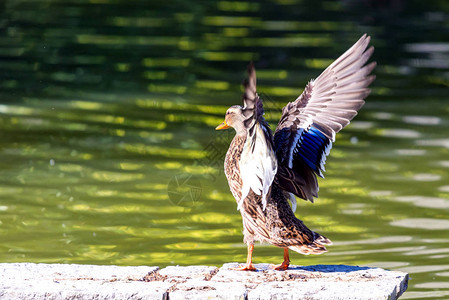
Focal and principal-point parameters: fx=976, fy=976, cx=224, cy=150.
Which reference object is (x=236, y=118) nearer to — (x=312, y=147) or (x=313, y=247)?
(x=312, y=147)

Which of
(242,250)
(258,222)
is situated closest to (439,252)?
(242,250)

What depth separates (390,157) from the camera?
962 cm

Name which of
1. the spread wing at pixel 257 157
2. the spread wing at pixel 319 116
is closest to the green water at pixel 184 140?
the spread wing at pixel 319 116

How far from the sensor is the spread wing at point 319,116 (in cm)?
506

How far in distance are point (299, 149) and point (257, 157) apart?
1.28ft

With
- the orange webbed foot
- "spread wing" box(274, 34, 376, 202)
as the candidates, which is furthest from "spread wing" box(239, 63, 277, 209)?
→ the orange webbed foot

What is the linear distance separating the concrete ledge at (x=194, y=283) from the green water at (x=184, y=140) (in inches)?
63.7

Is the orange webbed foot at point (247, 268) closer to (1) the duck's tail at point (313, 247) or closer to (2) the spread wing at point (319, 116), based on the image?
(1) the duck's tail at point (313, 247)

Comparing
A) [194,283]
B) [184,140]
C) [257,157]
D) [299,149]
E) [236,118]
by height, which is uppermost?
[184,140]

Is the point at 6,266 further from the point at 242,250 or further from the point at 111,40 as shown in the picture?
the point at 111,40

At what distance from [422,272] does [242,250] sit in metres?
1.32

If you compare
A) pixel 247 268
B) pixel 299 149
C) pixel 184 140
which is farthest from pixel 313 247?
pixel 184 140

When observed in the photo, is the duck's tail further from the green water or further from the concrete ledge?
the green water

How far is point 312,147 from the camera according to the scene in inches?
200
